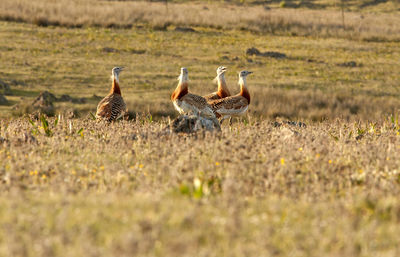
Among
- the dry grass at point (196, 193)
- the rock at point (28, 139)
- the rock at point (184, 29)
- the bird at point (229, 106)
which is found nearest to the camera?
the dry grass at point (196, 193)

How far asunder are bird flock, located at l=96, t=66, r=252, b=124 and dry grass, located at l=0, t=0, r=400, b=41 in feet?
110

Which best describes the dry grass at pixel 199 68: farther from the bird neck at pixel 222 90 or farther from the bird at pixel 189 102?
the bird at pixel 189 102

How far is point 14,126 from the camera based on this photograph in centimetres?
1018

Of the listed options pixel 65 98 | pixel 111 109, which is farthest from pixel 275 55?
pixel 111 109

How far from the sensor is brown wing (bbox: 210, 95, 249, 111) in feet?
46.1

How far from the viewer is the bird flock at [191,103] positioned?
12.7 meters

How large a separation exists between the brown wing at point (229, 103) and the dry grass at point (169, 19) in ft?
112

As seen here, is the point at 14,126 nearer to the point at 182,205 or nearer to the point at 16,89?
the point at 182,205

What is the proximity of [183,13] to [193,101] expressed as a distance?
42318mm

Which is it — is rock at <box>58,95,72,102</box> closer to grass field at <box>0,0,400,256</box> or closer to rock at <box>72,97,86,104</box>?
rock at <box>72,97,86,104</box>

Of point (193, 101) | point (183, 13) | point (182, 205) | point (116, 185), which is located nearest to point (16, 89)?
point (193, 101)

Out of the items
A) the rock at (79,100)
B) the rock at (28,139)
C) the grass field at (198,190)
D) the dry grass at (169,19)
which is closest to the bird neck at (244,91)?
the grass field at (198,190)

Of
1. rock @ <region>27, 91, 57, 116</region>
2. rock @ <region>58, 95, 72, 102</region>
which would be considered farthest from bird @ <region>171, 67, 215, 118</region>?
rock @ <region>58, 95, 72, 102</region>

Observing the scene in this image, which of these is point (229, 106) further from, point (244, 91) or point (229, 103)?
point (244, 91)
